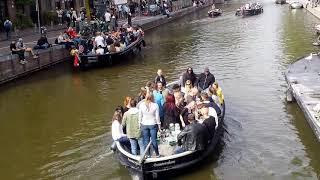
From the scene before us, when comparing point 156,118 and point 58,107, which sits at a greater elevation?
point 156,118

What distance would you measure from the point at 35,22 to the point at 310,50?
2293 cm

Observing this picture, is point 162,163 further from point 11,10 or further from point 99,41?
point 11,10

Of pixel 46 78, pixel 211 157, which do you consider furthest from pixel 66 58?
pixel 211 157

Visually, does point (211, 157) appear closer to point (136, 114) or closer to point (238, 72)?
point (136, 114)

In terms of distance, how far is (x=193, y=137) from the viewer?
40.7 feet

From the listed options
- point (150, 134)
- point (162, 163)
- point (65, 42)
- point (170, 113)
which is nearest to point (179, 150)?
point (162, 163)

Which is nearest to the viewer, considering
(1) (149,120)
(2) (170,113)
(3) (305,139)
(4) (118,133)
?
(1) (149,120)

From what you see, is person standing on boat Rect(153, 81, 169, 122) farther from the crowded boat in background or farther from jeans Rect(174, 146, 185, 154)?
jeans Rect(174, 146, 185, 154)

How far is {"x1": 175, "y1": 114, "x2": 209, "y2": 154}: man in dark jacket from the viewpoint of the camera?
12383 millimetres

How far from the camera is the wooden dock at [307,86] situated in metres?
15.2

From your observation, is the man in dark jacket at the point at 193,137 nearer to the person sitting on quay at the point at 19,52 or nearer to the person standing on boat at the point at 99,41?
the person sitting on quay at the point at 19,52

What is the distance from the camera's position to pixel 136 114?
1252 centimetres

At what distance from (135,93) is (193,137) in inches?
411

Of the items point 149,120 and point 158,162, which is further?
point 149,120
